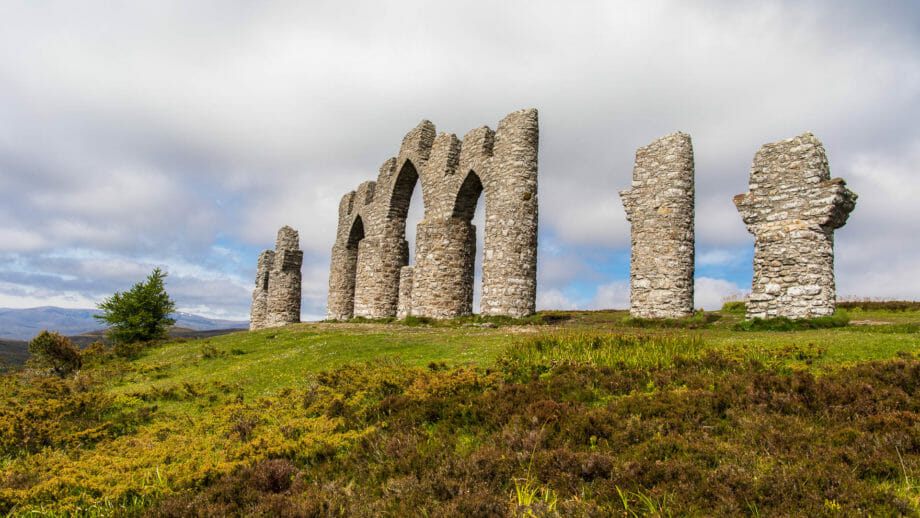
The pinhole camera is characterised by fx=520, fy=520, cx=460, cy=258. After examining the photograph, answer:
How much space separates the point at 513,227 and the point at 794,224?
9.90 metres

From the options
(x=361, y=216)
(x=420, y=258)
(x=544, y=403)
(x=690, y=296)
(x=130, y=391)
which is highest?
(x=361, y=216)

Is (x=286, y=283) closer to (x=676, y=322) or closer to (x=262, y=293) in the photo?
(x=262, y=293)

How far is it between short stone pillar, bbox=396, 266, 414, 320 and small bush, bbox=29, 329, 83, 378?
536 inches

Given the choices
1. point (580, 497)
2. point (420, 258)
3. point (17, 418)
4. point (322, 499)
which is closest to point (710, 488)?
point (580, 497)

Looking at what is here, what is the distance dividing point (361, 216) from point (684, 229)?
20848 millimetres

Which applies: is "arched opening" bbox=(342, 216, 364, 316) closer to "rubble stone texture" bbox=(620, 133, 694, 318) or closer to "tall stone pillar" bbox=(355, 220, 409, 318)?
"tall stone pillar" bbox=(355, 220, 409, 318)

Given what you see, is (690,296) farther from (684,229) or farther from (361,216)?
(361,216)

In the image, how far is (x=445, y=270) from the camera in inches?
961

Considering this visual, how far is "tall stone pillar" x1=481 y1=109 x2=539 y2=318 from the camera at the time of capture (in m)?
21.6

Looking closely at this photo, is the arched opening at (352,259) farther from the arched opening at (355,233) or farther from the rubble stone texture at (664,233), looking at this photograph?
the rubble stone texture at (664,233)

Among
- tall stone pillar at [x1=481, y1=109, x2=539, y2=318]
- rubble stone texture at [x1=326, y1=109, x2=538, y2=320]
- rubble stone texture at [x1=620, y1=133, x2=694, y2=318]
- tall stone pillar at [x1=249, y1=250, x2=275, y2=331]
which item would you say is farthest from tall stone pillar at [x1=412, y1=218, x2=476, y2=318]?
tall stone pillar at [x1=249, y1=250, x2=275, y2=331]

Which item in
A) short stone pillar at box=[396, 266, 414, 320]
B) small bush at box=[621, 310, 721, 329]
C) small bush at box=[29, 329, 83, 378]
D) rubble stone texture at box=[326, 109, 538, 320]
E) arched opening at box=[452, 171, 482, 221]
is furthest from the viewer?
short stone pillar at box=[396, 266, 414, 320]

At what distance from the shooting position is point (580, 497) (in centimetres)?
468

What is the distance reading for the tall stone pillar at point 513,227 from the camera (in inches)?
851
